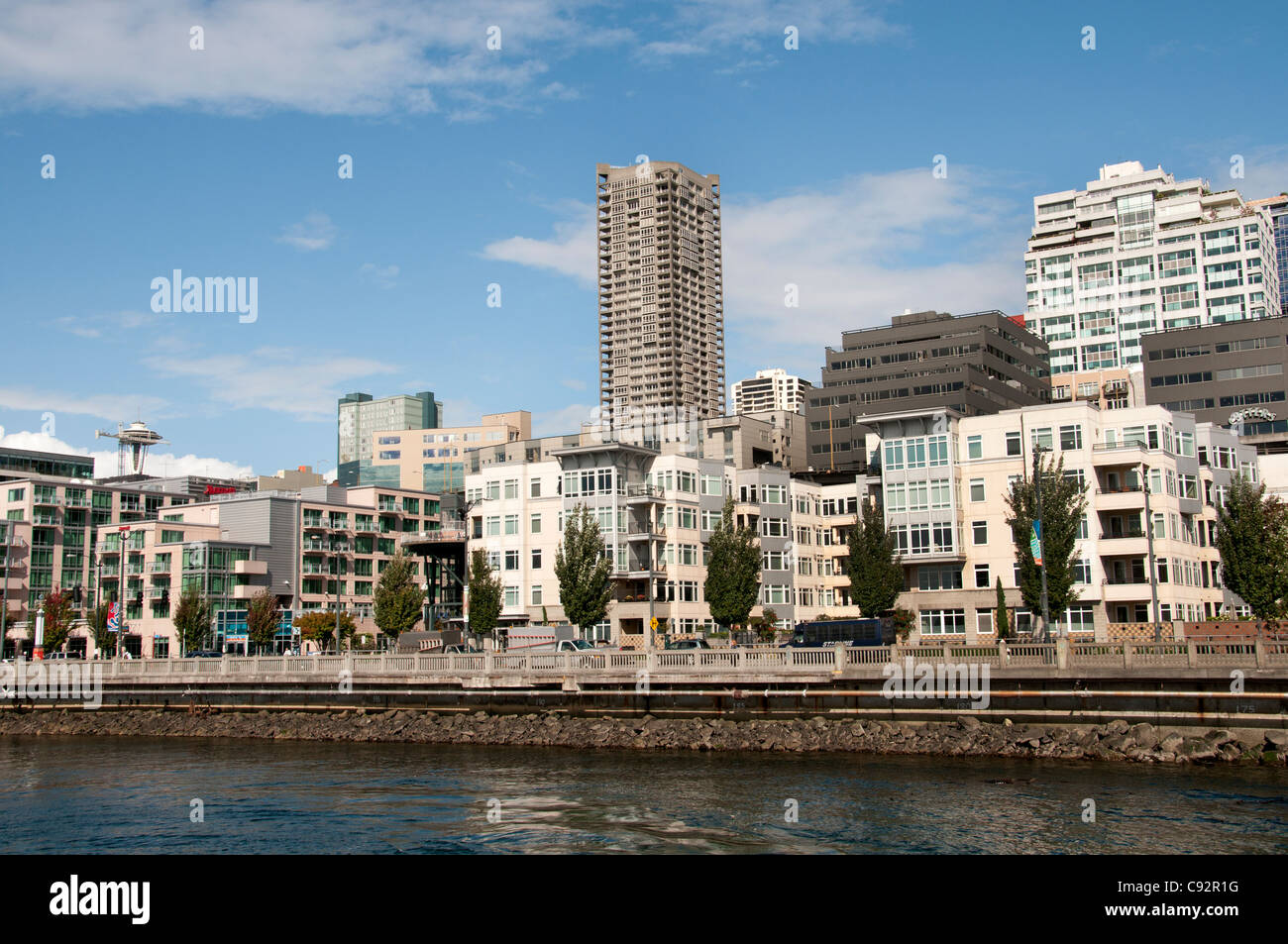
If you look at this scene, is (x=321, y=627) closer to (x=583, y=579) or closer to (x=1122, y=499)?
(x=583, y=579)

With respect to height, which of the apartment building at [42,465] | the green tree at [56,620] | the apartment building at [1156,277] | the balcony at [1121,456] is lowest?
the green tree at [56,620]

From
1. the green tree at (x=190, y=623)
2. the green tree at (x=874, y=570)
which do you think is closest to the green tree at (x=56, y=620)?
the green tree at (x=190, y=623)

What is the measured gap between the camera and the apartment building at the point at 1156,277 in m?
183

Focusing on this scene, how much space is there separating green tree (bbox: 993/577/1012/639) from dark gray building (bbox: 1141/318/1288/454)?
64.0m

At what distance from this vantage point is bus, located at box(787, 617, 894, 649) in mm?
56094

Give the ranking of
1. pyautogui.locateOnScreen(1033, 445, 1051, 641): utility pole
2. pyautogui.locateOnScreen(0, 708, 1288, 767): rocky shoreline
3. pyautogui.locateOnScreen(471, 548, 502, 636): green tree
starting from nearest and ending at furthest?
pyautogui.locateOnScreen(0, 708, 1288, 767): rocky shoreline
pyautogui.locateOnScreen(1033, 445, 1051, 641): utility pole
pyautogui.locateOnScreen(471, 548, 502, 636): green tree

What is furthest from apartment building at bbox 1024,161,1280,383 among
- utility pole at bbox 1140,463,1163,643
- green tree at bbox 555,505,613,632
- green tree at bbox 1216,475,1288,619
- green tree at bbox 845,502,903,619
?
green tree at bbox 555,505,613,632

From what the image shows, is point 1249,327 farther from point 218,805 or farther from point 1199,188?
point 218,805

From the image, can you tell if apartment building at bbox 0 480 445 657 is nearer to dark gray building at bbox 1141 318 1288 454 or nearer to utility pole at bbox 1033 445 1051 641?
utility pole at bbox 1033 445 1051 641

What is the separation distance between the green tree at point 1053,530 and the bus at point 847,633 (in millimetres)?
9042

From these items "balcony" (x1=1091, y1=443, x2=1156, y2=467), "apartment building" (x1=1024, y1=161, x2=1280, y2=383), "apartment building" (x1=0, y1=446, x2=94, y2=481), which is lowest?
"balcony" (x1=1091, y1=443, x2=1156, y2=467)

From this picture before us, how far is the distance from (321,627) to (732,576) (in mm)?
43167

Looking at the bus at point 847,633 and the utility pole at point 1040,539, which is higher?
the utility pole at point 1040,539

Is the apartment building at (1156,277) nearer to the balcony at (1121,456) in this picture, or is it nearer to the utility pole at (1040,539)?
the balcony at (1121,456)
